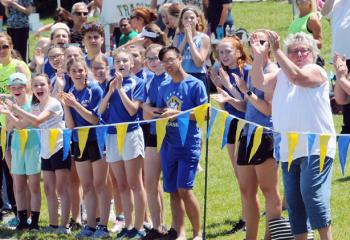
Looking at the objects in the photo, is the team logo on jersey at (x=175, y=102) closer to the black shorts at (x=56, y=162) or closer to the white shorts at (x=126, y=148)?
the white shorts at (x=126, y=148)

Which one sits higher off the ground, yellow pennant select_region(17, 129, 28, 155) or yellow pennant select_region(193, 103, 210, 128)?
yellow pennant select_region(193, 103, 210, 128)

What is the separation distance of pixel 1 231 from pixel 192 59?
3.11 metres

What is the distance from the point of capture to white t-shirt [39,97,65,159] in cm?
1045

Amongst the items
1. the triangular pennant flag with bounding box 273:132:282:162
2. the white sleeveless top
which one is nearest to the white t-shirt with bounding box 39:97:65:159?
the triangular pennant flag with bounding box 273:132:282:162

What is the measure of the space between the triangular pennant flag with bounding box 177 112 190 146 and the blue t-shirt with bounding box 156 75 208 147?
7cm

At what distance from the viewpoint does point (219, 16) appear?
54.2ft

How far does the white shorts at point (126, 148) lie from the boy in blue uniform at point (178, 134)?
0.44 meters

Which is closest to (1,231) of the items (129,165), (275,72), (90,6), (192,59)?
(129,165)

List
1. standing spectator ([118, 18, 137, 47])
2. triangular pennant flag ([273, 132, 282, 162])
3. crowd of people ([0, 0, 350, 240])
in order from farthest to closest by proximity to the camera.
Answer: standing spectator ([118, 18, 137, 47])
triangular pennant flag ([273, 132, 282, 162])
crowd of people ([0, 0, 350, 240])

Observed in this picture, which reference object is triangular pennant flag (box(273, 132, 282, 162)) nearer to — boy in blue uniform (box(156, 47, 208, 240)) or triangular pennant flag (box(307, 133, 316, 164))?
triangular pennant flag (box(307, 133, 316, 164))

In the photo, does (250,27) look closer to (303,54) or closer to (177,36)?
(177,36)

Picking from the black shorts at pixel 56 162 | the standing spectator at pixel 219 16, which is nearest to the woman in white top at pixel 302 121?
the black shorts at pixel 56 162

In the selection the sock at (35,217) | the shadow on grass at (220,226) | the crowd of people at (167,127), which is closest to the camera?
the crowd of people at (167,127)

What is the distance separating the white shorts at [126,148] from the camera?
32.8 feet
